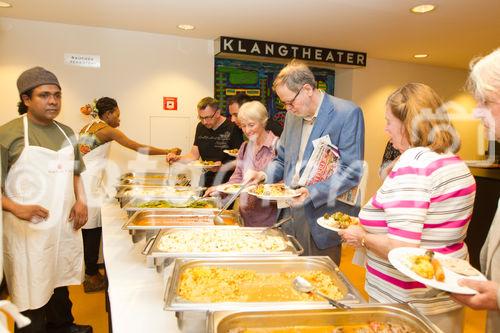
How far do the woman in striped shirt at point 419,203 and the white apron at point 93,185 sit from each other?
2.40 m

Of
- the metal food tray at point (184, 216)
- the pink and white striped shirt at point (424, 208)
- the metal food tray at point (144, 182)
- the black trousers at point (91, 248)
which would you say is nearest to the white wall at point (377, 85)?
the metal food tray at point (144, 182)

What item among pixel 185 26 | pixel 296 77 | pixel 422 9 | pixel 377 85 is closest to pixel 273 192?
pixel 296 77

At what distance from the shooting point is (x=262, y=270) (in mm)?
1314

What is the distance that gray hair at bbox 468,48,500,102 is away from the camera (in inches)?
35.4

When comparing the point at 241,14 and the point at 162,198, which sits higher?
the point at 241,14

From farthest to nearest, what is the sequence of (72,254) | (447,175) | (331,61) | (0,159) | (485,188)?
(331,61) → (485,188) → (72,254) → (0,159) → (447,175)

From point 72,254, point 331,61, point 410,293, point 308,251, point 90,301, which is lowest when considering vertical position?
point 90,301

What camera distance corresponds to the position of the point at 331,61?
461 centimetres

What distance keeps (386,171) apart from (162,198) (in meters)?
Answer: 1.49

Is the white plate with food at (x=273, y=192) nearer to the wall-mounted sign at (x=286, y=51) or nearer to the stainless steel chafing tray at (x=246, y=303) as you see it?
the stainless steel chafing tray at (x=246, y=303)

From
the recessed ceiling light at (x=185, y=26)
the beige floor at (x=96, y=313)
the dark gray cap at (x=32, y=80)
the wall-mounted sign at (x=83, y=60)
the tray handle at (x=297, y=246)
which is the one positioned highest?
the recessed ceiling light at (x=185, y=26)

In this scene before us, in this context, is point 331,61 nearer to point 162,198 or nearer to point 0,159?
point 162,198

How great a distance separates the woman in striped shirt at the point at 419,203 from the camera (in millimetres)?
1008

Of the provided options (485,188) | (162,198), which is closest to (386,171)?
(162,198)
